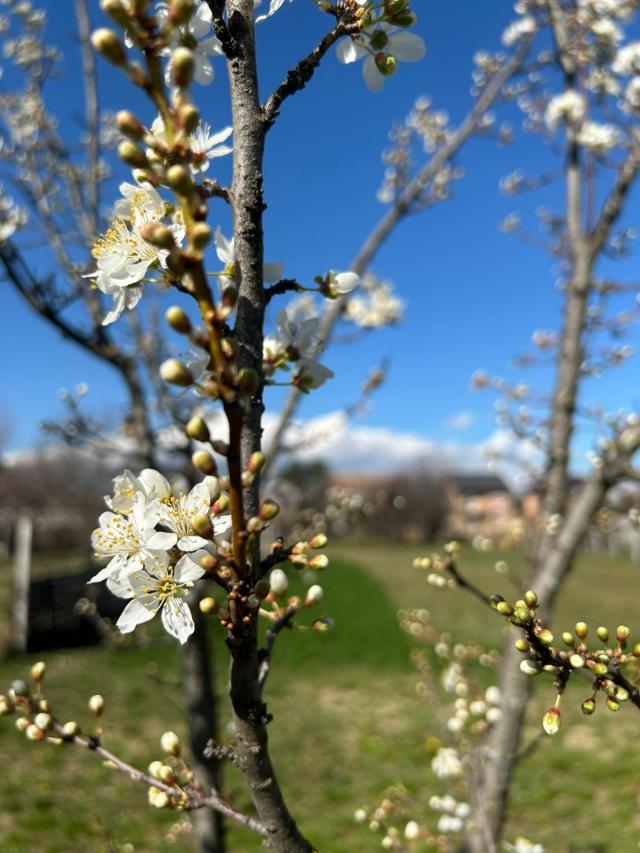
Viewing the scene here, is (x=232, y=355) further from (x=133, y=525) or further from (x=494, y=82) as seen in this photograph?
(x=494, y=82)

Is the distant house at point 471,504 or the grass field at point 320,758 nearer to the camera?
the grass field at point 320,758

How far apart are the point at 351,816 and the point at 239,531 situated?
6349 millimetres

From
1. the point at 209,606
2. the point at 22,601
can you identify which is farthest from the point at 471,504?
the point at 209,606

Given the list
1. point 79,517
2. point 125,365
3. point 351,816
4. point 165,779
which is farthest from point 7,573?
point 165,779

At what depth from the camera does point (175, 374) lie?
769 millimetres

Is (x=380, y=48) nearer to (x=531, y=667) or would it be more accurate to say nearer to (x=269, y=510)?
(x=269, y=510)

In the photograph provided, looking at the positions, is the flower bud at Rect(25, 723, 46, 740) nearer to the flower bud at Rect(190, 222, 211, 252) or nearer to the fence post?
the flower bud at Rect(190, 222, 211, 252)

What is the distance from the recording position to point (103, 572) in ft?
3.27

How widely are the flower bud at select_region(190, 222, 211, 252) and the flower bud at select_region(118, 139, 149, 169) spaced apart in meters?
0.15

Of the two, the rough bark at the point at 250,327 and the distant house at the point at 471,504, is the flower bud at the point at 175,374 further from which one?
the distant house at the point at 471,504

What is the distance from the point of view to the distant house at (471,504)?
60250 millimetres

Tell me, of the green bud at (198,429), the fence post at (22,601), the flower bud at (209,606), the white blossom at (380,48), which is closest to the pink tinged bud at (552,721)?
the flower bud at (209,606)

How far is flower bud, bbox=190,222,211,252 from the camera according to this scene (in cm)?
67

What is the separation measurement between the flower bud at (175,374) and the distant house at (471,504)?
58724mm
